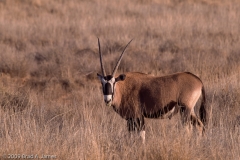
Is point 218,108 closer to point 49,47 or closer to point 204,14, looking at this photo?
point 49,47

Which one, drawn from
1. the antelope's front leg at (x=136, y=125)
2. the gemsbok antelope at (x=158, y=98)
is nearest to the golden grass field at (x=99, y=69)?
the antelope's front leg at (x=136, y=125)

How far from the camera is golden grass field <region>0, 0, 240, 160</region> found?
5762 mm

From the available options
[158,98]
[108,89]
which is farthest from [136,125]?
[108,89]

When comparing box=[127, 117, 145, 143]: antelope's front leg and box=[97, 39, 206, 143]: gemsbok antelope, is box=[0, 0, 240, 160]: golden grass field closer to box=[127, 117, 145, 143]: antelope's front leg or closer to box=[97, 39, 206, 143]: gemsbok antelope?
box=[127, 117, 145, 143]: antelope's front leg

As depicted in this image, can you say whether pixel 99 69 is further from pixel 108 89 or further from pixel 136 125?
pixel 108 89

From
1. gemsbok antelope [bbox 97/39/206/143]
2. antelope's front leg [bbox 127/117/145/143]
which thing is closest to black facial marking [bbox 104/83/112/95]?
gemsbok antelope [bbox 97/39/206/143]

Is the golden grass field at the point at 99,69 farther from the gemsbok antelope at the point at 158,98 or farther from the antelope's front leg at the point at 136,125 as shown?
the gemsbok antelope at the point at 158,98

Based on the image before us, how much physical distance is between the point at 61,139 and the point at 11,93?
3.22 metres

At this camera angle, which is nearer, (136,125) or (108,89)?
(108,89)

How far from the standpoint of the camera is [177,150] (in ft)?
17.7

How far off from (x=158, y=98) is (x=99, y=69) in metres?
5.31

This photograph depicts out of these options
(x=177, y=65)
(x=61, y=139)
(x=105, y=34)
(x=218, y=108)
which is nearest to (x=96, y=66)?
(x=177, y=65)

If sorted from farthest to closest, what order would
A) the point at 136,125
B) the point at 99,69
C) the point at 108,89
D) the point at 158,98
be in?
the point at 99,69 → the point at 158,98 → the point at 136,125 → the point at 108,89

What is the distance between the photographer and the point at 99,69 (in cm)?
1248
